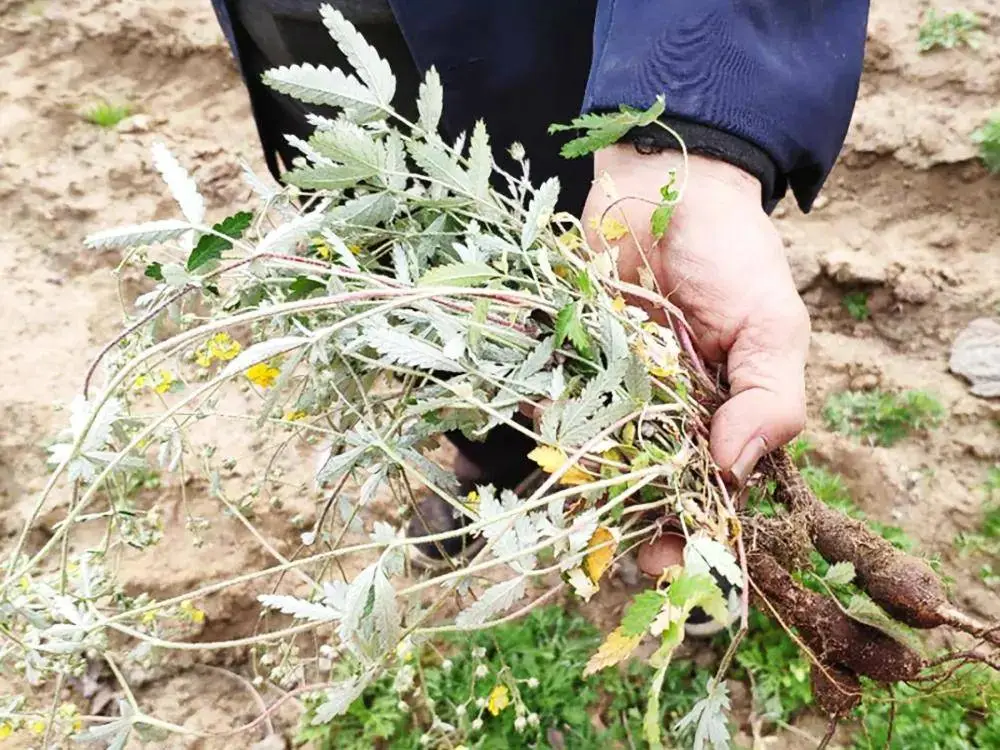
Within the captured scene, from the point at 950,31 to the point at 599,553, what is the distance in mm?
3258

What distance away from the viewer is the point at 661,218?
1155 millimetres

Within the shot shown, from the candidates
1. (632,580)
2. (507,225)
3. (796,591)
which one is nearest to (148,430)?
(507,225)

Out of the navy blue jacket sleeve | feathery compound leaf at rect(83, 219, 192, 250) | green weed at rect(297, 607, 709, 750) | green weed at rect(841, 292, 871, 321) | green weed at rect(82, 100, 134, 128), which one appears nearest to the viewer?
feathery compound leaf at rect(83, 219, 192, 250)

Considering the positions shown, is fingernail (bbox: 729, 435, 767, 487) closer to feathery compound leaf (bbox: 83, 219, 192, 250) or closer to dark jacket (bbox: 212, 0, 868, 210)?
dark jacket (bbox: 212, 0, 868, 210)

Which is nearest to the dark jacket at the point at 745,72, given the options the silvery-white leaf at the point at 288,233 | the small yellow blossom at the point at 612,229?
the small yellow blossom at the point at 612,229

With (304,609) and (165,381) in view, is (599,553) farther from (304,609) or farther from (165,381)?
(165,381)

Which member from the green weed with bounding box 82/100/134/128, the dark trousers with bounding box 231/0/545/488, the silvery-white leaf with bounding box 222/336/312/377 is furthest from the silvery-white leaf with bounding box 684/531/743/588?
the green weed with bounding box 82/100/134/128

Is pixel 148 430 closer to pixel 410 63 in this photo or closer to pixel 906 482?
pixel 410 63

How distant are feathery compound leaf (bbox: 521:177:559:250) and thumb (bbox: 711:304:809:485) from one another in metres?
0.37

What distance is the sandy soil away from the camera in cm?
228

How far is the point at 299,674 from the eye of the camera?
170 cm

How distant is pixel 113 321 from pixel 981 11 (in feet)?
12.2

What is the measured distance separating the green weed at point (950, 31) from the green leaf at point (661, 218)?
283cm

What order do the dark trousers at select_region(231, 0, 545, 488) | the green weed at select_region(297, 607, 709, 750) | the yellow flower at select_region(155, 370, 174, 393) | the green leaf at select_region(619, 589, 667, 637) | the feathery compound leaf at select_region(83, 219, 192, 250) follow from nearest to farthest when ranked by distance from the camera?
the green leaf at select_region(619, 589, 667, 637), the feathery compound leaf at select_region(83, 219, 192, 250), the yellow flower at select_region(155, 370, 174, 393), the dark trousers at select_region(231, 0, 545, 488), the green weed at select_region(297, 607, 709, 750)
